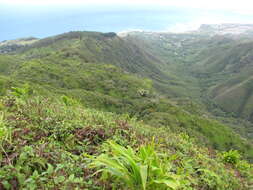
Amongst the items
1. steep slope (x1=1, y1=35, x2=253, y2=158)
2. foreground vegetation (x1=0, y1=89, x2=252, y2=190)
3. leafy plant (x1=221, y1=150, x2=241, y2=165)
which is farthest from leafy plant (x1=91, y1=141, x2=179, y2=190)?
steep slope (x1=1, y1=35, x2=253, y2=158)

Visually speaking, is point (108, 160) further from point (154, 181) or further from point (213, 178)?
point (213, 178)

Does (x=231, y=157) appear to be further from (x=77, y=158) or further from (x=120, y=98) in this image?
(x=120, y=98)

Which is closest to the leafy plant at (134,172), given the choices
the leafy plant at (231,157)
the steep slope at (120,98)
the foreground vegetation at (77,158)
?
the foreground vegetation at (77,158)

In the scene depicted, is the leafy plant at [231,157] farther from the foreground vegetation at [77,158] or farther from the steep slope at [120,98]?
the steep slope at [120,98]

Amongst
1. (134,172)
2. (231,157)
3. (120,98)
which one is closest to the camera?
(134,172)

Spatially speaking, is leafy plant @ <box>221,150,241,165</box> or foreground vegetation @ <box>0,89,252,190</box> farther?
leafy plant @ <box>221,150,241,165</box>

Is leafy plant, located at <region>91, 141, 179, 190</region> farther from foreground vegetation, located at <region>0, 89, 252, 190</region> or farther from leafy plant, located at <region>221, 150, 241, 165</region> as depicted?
leafy plant, located at <region>221, 150, 241, 165</region>

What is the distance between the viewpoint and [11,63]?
97.9 metres

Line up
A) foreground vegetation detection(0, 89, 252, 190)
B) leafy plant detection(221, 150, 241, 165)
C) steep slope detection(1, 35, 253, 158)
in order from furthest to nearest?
steep slope detection(1, 35, 253, 158) → leafy plant detection(221, 150, 241, 165) → foreground vegetation detection(0, 89, 252, 190)

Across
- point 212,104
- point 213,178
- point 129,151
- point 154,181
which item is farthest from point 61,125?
point 212,104

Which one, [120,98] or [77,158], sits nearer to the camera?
[77,158]

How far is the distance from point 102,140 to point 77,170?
2.30 meters

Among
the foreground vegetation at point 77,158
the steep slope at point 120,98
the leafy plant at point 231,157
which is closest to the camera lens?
the foreground vegetation at point 77,158

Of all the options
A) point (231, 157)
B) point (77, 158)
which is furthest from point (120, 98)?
point (77, 158)
